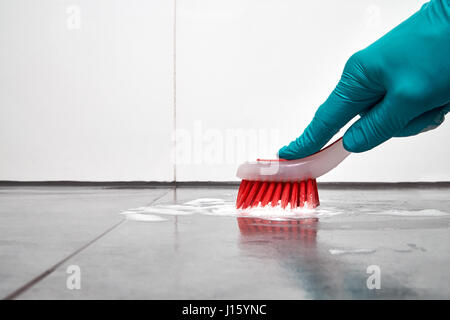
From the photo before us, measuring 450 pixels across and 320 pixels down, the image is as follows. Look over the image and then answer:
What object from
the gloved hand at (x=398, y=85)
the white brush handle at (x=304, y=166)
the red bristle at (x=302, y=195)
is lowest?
the red bristle at (x=302, y=195)

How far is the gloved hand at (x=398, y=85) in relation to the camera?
0.67 m

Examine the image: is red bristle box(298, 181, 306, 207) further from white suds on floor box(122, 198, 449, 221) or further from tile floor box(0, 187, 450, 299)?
tile floor box(0, 187, 450, 299)

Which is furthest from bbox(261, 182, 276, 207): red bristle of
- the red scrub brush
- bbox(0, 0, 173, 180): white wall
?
bbox(0, 0, 173, 180): white wall

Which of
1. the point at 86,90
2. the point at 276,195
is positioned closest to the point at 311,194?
the point at 276,195

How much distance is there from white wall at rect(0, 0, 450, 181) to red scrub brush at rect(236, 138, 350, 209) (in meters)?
0.91

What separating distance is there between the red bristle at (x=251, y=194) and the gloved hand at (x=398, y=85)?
0.84ft

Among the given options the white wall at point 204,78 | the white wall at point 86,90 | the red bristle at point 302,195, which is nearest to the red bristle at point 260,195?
the red bristle at point 302,195

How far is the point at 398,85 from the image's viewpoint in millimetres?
732

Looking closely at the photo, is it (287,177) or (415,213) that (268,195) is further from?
(415,213)

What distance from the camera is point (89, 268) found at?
1.62ft

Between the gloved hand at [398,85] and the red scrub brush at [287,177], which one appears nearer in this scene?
the gloved hand at [398,85]

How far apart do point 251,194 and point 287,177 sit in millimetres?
118

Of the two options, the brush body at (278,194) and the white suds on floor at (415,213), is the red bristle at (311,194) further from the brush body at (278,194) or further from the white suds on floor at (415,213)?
the white suds on floor at (415,213)

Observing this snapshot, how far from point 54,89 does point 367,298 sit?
2100 mm
